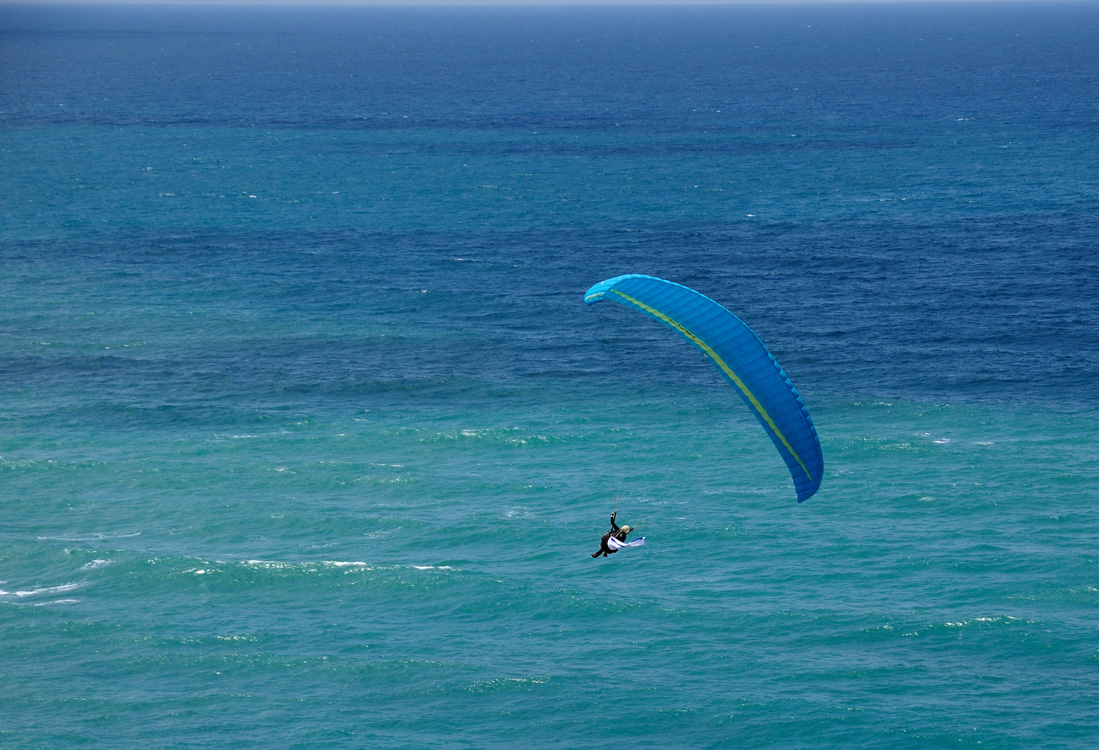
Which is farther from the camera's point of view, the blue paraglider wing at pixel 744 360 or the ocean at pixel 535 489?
the ocean at pixel 535 489

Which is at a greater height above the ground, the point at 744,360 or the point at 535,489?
the point at 744,360

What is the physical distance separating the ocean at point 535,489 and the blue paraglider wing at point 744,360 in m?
19.0

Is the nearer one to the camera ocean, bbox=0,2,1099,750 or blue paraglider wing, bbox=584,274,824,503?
blue paraglider wing, bbox=584,274,824,503

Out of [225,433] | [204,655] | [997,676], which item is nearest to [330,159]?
[225,433]

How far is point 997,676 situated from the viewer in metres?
62.8

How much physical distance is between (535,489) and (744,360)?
4027 cm

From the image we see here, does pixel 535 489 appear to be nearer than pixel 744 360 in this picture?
No

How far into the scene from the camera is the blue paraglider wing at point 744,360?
4491cm

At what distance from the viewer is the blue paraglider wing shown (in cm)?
4491

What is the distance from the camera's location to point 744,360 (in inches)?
1786

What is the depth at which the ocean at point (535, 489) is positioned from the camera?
204 ft

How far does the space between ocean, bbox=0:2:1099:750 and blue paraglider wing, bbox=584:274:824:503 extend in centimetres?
1903

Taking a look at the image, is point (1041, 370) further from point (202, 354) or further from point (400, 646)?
point (202, 354)

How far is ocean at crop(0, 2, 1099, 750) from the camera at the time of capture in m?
62.1
